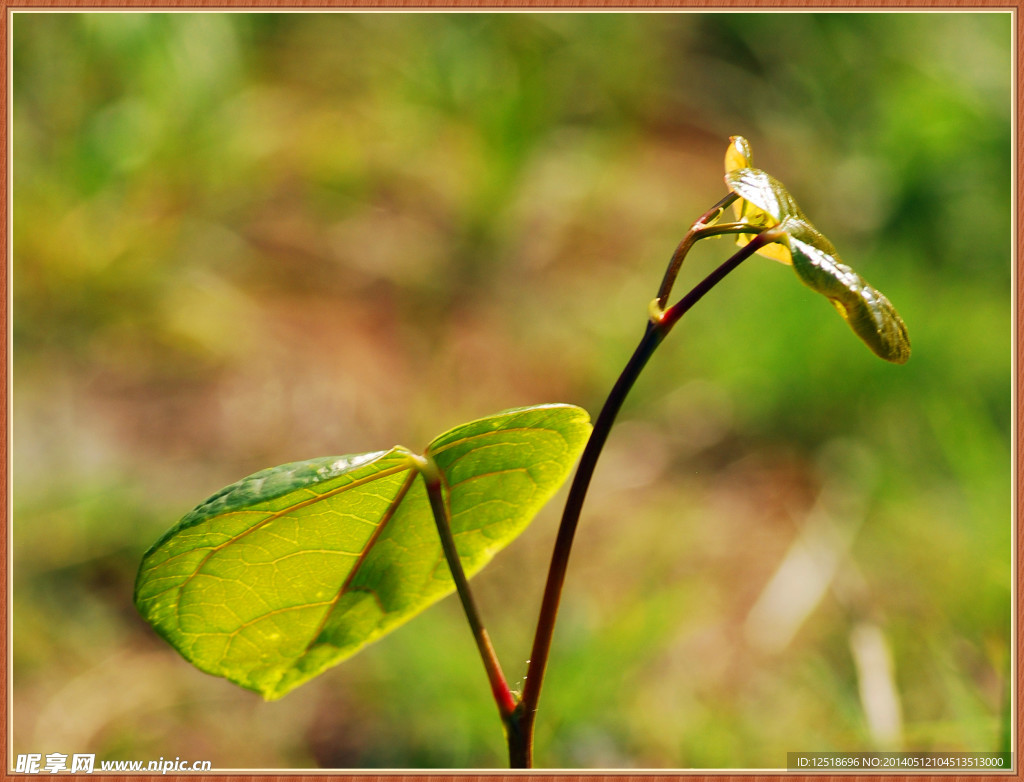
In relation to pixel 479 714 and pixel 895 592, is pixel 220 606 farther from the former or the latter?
pixel 895 592

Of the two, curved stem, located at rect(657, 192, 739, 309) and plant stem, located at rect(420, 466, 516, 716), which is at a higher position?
curved stem, located at rect(657, 192, 739, 309)

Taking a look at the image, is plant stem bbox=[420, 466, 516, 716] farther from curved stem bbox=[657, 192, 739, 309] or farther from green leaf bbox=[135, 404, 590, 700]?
curved stem bbox=[657, 192, 739, 309]

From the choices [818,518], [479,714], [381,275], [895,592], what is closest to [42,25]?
[381,275]

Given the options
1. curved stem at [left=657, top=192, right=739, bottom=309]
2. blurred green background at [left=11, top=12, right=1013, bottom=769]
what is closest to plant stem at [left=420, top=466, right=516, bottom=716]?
curved stem at [left=657, top=192, right=739, bottom=309]

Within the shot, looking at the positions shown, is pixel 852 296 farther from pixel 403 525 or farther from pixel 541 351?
pixel 541 351

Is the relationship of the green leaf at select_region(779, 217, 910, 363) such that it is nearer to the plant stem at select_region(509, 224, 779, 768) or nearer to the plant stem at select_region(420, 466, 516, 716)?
the plant stem at select_region(509, 224, 779, 768)

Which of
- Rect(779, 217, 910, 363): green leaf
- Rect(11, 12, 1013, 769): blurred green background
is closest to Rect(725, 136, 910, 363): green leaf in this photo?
Rect(779, 217, 910, 363): green leaf

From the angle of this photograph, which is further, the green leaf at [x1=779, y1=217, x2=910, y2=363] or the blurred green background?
the blurred green background
